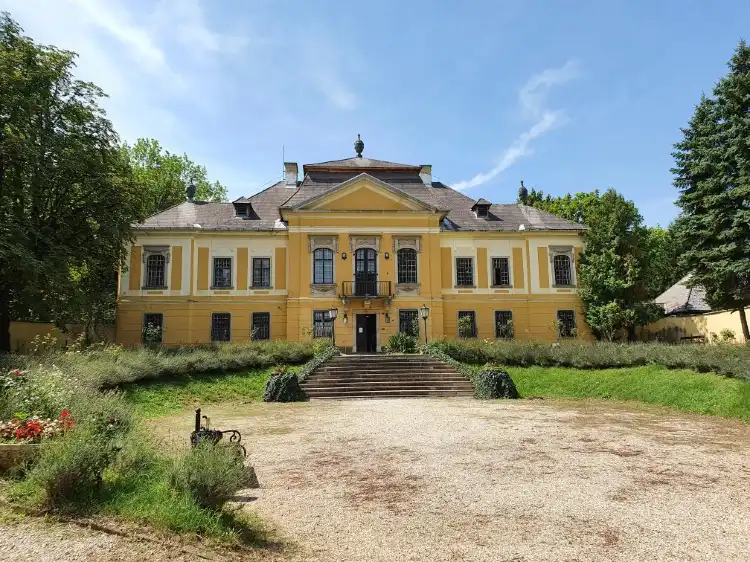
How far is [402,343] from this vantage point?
24.8 metres

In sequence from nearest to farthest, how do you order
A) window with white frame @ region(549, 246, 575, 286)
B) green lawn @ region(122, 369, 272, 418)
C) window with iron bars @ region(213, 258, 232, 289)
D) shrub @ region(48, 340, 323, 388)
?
shrub @ region(48, 340, 323, 388), green lawn @ region(122, 369, 272, 418), window with iron bars @ region(213, 258, 232, 289), window with white frame @ region(549, 246, 575, 286)

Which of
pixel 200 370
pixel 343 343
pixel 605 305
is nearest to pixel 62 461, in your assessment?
pixel 200 370

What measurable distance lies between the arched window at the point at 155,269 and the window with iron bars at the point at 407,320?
12675 millimetres

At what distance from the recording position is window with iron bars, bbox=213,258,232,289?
28.7 metres

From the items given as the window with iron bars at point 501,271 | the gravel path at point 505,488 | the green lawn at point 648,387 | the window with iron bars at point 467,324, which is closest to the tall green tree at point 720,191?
the green lawn at point 648,387

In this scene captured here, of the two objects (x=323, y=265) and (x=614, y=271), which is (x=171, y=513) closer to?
(x=323, y=265)

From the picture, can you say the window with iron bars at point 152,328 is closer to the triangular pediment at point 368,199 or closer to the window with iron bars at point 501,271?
the triangular pediment at point 368,199

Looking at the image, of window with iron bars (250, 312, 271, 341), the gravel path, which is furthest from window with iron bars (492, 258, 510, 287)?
the gravel path

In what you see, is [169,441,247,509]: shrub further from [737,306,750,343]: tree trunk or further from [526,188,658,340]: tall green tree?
[526,188,658,340]: tall green tree

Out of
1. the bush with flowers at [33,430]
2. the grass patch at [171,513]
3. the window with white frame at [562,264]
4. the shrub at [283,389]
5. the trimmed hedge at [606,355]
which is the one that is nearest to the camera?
the grass patch at [171,513]

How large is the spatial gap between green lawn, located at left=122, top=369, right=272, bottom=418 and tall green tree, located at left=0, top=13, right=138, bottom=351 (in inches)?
235

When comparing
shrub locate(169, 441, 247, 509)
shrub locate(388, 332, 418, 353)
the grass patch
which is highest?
shrub locate(388, 332, 418, 353)

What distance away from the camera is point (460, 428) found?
35.7 ft

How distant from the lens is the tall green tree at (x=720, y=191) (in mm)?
20438
